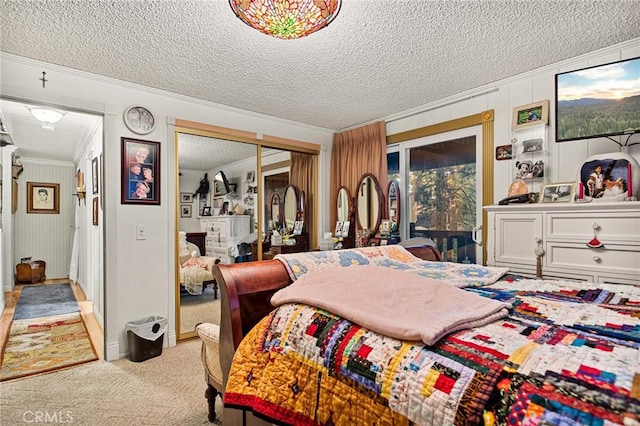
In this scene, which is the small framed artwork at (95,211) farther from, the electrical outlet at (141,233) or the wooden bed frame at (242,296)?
the wooden bed frame at (242,296)

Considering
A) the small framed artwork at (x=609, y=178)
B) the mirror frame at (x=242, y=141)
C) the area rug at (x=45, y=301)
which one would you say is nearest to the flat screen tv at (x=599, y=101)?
the small framed artwork at (x=609, y=178)

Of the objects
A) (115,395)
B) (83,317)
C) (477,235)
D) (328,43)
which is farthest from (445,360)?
(83,317)

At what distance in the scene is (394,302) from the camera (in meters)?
1.09

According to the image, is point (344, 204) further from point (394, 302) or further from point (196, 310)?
point (394, 302)

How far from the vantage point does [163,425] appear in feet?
6.23

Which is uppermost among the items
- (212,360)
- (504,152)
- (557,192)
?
(504,152)

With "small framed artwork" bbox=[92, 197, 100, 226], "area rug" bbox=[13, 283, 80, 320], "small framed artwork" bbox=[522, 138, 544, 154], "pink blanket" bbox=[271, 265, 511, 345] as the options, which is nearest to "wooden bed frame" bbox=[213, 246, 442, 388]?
"pink blanket" bbox=[271, 265, 511, 345]

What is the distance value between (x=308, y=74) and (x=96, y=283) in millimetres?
3499

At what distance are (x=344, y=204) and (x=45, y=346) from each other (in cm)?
343

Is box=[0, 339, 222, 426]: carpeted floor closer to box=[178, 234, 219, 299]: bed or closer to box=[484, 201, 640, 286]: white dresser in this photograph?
box=[178, 234, 219, 299]: bed

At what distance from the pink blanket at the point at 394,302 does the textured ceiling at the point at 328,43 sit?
5.21 ft

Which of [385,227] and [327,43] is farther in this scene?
[385,227]

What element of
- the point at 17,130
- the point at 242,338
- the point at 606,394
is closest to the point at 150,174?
the point at 242,338

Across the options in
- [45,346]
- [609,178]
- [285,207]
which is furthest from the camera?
[285,207]
